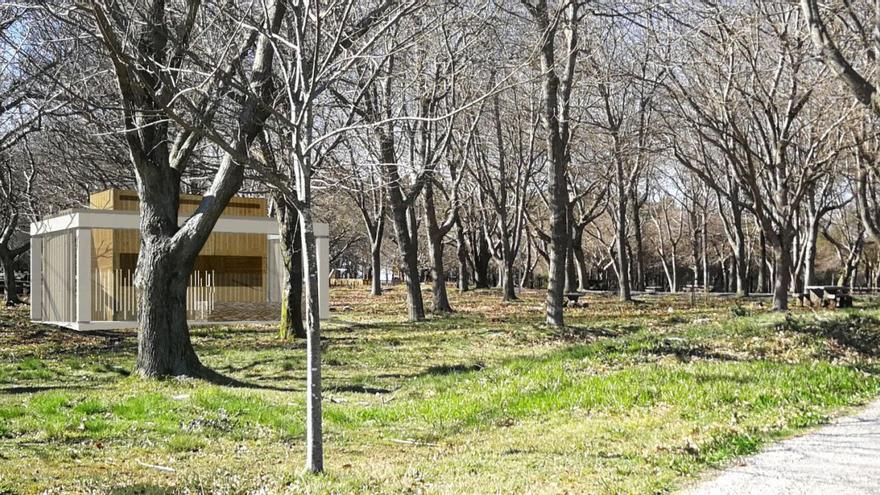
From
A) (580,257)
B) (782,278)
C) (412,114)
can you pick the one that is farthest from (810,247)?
(412,114)

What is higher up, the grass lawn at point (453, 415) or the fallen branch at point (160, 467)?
the grass lawn at point (453, 415)

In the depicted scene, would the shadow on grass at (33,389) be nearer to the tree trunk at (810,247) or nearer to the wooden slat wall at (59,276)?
the wooden slat wall at (59,276)

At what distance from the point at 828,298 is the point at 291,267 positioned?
53.5 feet

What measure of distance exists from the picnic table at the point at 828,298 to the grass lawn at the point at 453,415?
29.8 ft

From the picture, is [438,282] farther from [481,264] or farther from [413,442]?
[481,264]

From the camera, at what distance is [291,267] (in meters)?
19.9

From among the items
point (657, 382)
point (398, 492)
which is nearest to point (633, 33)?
point (657, 382)

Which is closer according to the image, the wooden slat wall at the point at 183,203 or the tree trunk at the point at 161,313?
the tree trunk at the point at 161,313

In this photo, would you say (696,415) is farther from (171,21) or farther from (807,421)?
(171,21)

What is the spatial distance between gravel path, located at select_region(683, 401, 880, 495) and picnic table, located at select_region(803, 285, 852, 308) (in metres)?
19.2

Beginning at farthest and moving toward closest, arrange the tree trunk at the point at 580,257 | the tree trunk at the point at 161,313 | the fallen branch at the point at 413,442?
the tree trunk at the point at 580,257, the tree trunk at the point at 161,313, the fallen branch at the point at 413,442

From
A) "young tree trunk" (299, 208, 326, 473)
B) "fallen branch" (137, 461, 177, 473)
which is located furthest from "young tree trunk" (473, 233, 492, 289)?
"young tree trunk" (299, 208, 326, 473)

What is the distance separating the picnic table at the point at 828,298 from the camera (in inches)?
987

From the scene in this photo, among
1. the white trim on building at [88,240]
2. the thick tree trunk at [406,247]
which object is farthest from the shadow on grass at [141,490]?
the white trim on building at [88,240]
